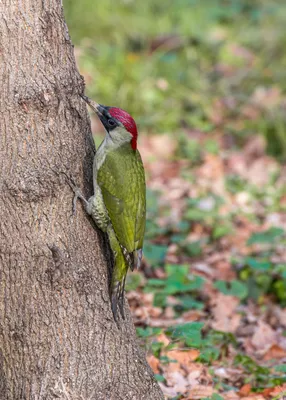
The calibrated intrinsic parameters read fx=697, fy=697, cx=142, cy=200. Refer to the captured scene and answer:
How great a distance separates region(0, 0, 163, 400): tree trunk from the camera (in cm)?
297

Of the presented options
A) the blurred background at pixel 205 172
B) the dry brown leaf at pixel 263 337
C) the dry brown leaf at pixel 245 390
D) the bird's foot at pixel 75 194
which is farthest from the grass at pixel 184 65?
the bird's foot at pixel 75 194

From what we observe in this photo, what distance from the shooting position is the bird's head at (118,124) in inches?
141

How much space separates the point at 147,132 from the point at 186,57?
189 centimetres

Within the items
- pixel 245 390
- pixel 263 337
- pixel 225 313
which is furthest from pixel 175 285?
pixel 245 390

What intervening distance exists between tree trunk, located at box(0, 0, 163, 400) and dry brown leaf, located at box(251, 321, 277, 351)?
6.12 ft

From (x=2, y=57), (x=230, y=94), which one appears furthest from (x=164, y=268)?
(x=230, y=94)

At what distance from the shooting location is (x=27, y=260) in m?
3.01

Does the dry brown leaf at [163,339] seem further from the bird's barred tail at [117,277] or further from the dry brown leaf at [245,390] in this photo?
the bird's barred tail at [117,277]

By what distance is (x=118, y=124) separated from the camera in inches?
142

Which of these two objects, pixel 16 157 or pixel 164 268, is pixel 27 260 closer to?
pixel 16 157

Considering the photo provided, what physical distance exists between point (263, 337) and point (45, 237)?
2.48 meters

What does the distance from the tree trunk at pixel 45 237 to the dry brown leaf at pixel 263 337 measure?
1.87 meters

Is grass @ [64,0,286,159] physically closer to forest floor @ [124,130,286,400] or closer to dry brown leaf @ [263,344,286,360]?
forest floor @ [124,130,286,400]

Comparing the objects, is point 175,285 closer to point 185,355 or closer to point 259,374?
point 185,355
